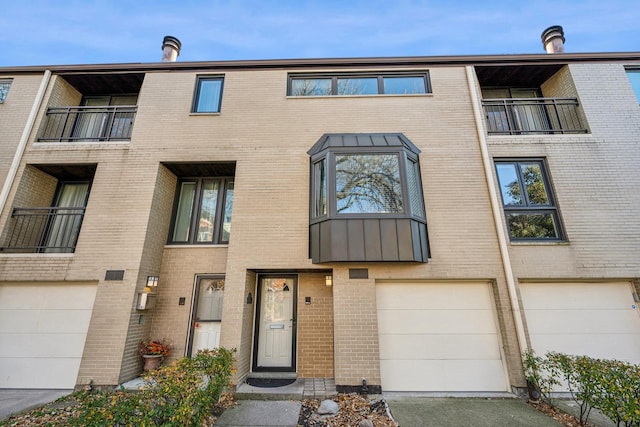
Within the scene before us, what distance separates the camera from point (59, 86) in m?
7.04

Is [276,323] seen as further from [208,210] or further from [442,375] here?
[442,375]

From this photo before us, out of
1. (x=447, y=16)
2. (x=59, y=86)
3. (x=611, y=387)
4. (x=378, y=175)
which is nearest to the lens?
(x=611, y=387)

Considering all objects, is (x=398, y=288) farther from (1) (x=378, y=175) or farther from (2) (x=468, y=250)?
(1) (x=378, y=175)

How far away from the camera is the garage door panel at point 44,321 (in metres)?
5.28

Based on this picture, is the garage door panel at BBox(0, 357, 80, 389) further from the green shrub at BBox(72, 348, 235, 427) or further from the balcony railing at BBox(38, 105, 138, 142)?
the balcony railing at BBox(38, 105, 138, 142)

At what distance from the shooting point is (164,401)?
2.74 metres

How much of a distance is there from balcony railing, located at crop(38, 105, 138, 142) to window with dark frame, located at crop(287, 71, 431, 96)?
4438 millimetres

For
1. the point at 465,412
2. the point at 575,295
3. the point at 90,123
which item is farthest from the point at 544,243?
the point at 90,123

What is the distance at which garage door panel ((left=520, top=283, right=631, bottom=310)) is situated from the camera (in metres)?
5.10

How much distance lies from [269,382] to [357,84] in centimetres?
745

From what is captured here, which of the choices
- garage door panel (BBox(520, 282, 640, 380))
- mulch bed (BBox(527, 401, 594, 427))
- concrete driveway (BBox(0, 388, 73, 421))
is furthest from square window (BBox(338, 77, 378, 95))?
concrete driveway (BBox(0, 388, 73, 421))

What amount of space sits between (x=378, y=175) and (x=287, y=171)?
2093 mm

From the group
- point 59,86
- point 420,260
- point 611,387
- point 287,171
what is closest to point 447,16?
point 287,171

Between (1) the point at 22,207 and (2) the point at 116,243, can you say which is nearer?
(2) the point at 116,243
